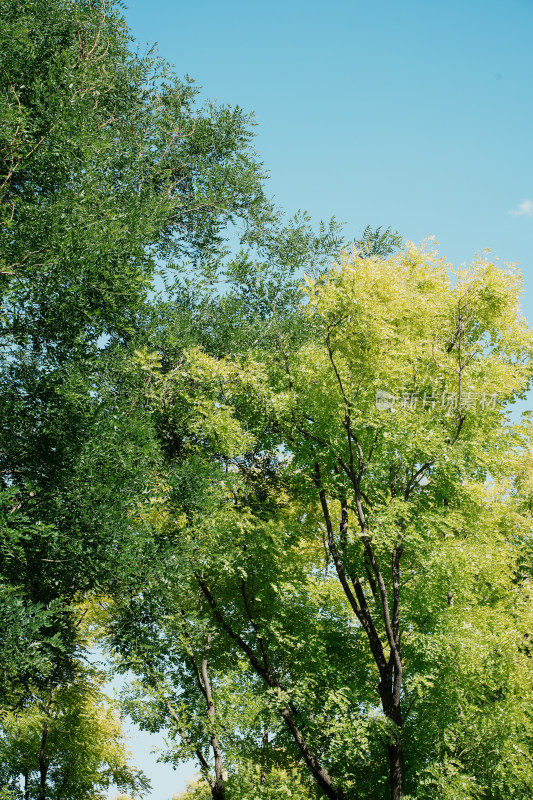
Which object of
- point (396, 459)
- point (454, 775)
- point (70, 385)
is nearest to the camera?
point (70, 385)

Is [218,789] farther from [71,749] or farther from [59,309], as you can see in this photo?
[59,309]

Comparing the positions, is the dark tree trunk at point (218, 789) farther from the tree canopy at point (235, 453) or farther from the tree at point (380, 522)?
the tree at point (380, 522)

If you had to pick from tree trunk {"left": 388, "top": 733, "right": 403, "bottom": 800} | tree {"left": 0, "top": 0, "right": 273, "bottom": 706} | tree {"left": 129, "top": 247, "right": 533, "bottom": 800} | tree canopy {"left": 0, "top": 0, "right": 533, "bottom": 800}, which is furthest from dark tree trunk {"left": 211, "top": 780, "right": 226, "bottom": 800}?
tree {"left": 0, "top": 0, "right": 273, "bottom": 706}

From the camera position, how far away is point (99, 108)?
15.8 meters

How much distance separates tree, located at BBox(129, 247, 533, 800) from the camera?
43.0 ft

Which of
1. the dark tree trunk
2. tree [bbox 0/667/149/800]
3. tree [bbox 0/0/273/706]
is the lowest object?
the dark tree trunk

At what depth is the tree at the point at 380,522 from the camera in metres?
13.1

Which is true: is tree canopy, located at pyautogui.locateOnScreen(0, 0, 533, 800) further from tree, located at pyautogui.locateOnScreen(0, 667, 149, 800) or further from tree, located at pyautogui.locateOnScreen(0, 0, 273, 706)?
tree, located at pyautogui.locateOnScreen(0, 667, 149, 800)

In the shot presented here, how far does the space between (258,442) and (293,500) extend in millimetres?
2226

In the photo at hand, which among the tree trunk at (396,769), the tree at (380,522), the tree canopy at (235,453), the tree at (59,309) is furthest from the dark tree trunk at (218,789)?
the tree at (59,309)

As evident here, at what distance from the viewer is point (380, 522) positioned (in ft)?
42.0

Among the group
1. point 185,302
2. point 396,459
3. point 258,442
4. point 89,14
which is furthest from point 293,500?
point 89,14

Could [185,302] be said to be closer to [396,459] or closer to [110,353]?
[110,353]

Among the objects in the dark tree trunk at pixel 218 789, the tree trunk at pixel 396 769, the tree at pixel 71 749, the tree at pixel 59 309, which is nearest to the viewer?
the tree at pixel 59 309
